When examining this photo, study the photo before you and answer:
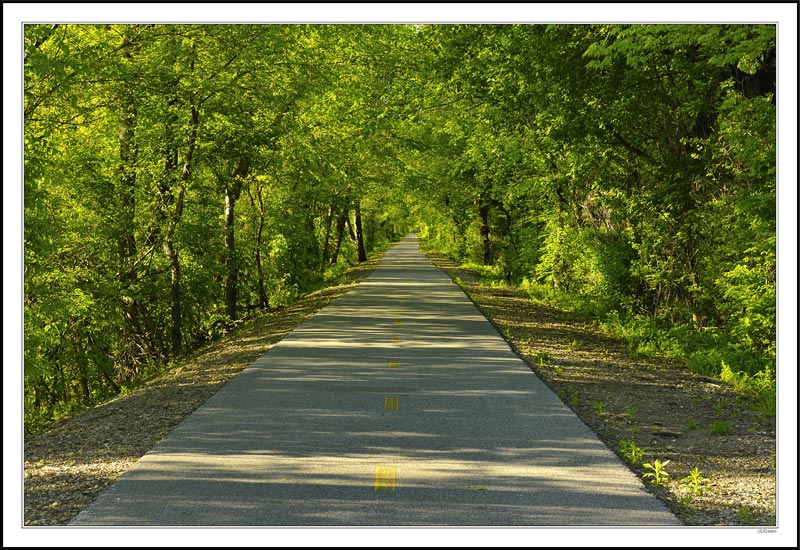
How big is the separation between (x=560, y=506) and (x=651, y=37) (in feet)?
19.7

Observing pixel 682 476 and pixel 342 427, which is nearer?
pixel 682 476

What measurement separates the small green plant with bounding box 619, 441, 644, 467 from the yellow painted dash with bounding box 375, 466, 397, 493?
2.17 meters

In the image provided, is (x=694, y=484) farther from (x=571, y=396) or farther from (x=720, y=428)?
(x=571, y=396)

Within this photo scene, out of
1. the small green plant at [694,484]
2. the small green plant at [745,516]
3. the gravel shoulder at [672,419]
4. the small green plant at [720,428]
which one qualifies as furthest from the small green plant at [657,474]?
the small green plant at [720,428]

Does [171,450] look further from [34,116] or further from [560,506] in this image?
[34,116]

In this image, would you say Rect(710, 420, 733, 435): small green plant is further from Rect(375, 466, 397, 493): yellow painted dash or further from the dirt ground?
Rect(375, 466, 397, 493): yellow painted dash

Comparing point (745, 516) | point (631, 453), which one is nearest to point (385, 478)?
point (631, 453)

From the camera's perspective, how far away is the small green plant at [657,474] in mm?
6785

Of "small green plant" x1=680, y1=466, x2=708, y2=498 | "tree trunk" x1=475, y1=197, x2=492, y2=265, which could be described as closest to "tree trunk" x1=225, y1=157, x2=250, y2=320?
"tree trunk" x1=475, y1=197, x2=492, y2=265

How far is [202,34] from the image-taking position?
16078 mm

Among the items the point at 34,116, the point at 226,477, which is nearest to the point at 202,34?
the point at 34,116

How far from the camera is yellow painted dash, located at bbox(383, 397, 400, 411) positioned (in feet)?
30.5

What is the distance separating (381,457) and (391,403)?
7.37 ft

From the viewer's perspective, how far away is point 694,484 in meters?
6.66
